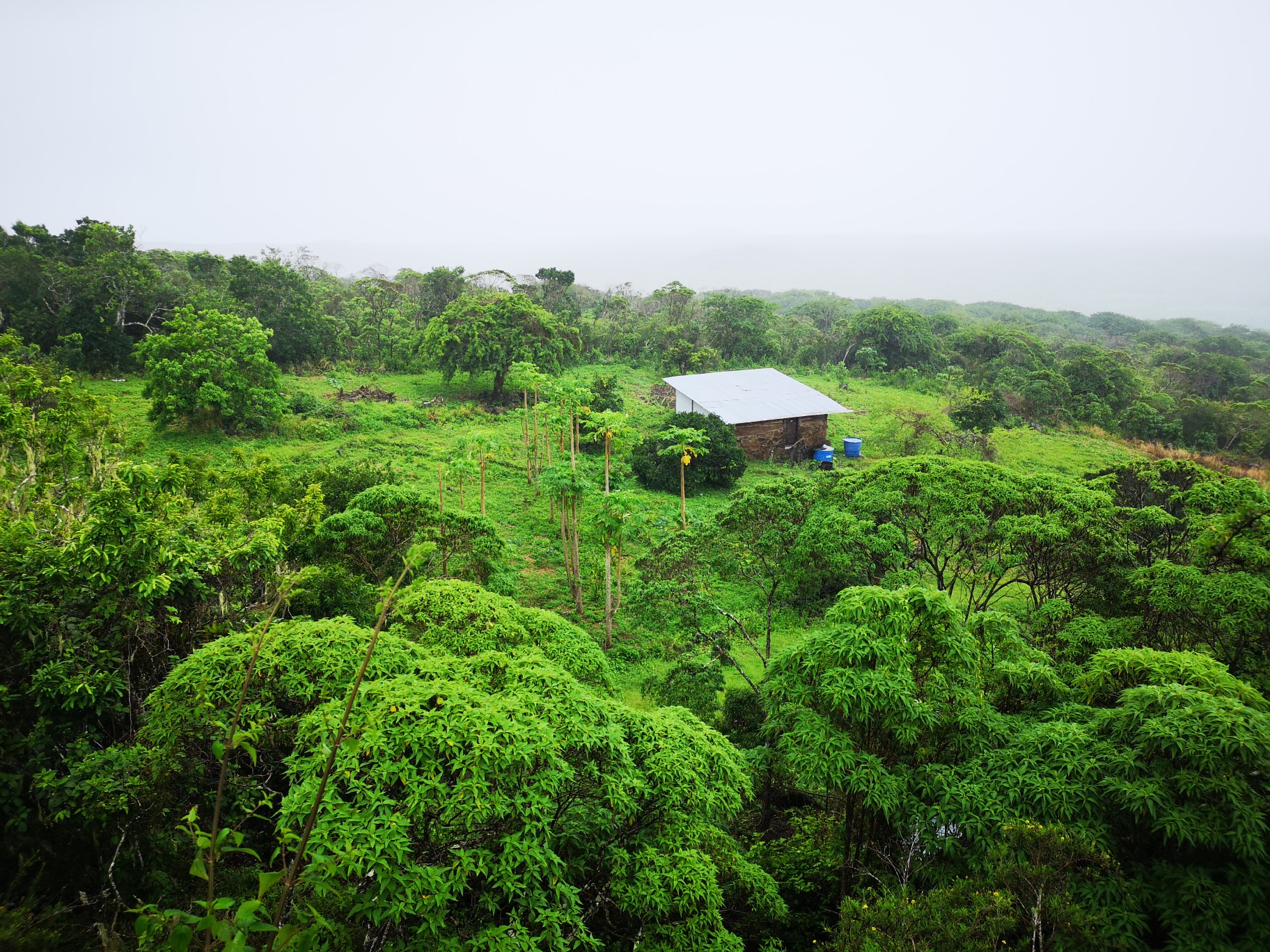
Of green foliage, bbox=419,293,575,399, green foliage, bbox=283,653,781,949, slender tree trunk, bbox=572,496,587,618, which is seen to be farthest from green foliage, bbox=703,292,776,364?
green foliage, bbox=283,653,781,949

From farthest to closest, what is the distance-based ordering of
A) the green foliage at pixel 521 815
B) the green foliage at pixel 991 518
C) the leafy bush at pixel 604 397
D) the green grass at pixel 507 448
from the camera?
the leafy bush at pixel 604 397
the green grass at pixel 507 448
the green foliage at pixel 991 518
the green foliage at pixel 521 815

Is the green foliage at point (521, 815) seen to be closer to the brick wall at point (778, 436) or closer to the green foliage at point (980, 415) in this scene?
the brick wall at point (778, 436)

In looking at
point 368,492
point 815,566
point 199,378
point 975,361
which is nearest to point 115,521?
point 368,492

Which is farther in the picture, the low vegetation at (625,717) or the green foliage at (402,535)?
the green foliage at (402,535)

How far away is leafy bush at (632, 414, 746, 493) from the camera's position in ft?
64.3

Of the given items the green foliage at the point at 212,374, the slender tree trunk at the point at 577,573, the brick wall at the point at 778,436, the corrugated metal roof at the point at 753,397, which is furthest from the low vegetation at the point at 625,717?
the corrugated metal roof at the point at 753,397

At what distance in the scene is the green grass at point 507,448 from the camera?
13.7m

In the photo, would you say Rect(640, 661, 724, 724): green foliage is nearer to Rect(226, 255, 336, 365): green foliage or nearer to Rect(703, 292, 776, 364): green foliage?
Rect(226, 255, 336, 365): green foliage

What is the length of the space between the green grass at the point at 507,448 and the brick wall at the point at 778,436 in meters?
0.65

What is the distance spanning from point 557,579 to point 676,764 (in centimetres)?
969

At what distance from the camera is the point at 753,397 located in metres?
24.5

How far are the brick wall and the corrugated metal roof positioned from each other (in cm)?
34

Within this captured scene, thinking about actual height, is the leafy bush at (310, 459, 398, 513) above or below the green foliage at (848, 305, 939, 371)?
below

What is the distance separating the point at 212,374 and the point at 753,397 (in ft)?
58.3
